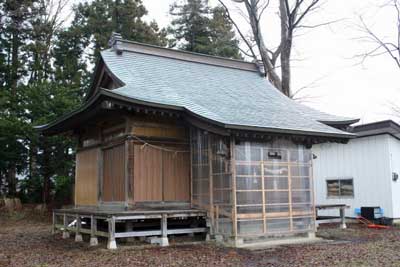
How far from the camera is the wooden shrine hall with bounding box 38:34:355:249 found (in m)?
10.1

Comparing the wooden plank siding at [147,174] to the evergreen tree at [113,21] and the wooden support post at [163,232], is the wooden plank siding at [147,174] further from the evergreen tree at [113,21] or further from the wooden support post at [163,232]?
the evergreen tree at [113,21]

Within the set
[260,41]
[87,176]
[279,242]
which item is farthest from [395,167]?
[260,41]

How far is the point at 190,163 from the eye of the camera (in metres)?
11.6

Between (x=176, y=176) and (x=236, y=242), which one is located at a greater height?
(x=176, y=176)

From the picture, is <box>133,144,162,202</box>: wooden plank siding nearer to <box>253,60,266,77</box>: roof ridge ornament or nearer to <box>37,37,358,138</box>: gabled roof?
<box>37,37,358,138</box>: gabled roof

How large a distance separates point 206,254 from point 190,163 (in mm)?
3076

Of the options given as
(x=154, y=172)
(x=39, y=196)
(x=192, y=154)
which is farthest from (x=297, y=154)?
(x=39, y=196)

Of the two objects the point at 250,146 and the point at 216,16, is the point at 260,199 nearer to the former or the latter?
the point at 250,146

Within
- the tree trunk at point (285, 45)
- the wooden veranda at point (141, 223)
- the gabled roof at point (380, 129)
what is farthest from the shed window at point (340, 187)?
the wooden veranda at point (141, 223)

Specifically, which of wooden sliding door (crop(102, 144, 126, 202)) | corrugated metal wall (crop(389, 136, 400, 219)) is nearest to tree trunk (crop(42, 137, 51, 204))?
wooden sliding door (crop(102, 144, 126, 202))

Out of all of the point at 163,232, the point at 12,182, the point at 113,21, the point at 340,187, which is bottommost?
the point at 163,232

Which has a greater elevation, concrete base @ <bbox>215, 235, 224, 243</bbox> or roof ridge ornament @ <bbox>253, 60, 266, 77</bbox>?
roof ridge ornament @ <bbox>253, 60, 266, 77</bbox>

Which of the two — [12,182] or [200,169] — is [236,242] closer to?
[200,169]

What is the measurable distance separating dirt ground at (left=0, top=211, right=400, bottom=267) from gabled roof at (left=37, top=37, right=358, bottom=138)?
2.66 meters
